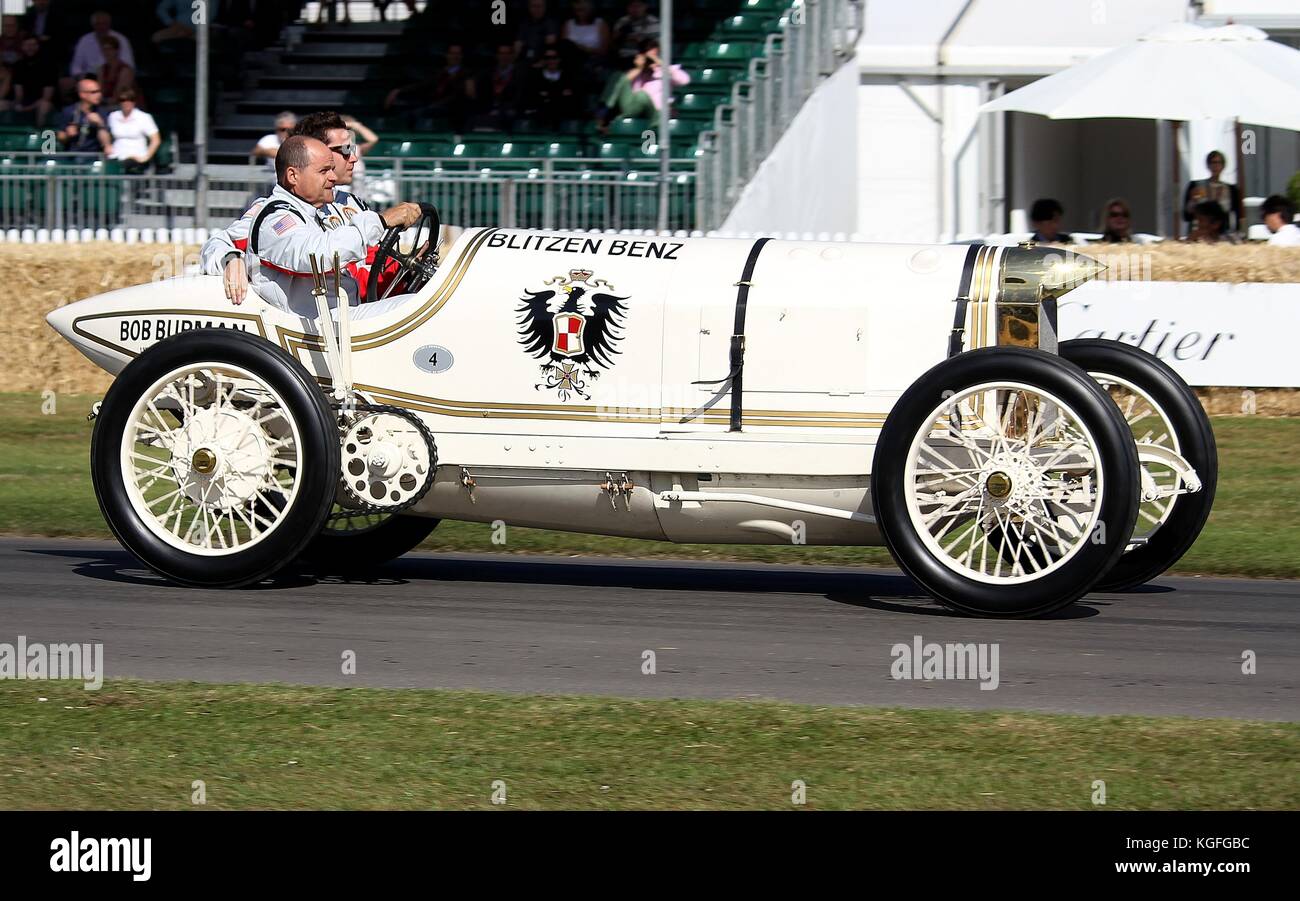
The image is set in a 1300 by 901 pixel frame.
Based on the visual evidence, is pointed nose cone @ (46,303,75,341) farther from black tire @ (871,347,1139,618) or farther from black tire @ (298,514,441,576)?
black tire @ (871,347,1139,618)

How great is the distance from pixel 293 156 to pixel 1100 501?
10.5ft

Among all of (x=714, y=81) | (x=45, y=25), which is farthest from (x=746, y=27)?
(x=45, y=25)

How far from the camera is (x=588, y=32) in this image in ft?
60.7

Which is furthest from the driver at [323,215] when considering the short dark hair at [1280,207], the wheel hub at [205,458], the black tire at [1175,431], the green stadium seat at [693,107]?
the green stadium seat at [693,107]

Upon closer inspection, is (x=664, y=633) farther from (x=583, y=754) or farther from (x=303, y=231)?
(x=303, y=231)

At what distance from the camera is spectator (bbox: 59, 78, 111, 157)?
57.1 ft

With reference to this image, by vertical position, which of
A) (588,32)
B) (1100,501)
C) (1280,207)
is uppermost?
(588,32)

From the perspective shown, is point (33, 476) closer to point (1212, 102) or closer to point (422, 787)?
point (422, 787)

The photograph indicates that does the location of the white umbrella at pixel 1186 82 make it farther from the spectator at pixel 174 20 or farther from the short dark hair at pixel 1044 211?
the spectator at pixel 174 20

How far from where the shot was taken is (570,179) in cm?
1574

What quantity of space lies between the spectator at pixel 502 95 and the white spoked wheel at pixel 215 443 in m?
11.5

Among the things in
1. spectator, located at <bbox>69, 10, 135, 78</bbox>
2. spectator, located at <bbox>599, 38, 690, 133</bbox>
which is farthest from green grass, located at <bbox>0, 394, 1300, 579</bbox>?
spectator, located at <bbox>69, 10, 135, 78</bbox>

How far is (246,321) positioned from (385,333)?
1.78 ft

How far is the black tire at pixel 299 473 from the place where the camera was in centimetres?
679
